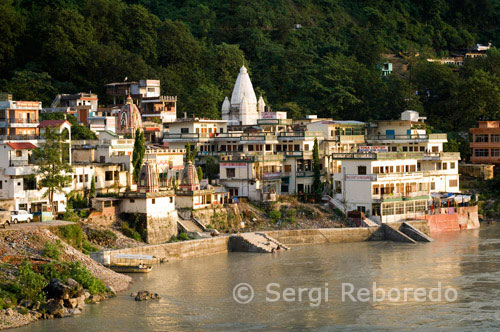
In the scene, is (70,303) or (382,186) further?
(382,186)

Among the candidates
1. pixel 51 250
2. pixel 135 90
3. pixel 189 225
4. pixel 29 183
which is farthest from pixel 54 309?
pixel 135 90

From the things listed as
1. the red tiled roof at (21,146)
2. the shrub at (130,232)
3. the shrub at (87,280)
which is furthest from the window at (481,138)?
the shrub at (87,280)

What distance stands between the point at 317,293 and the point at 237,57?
2122 inches

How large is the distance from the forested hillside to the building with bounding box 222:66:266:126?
3.27m

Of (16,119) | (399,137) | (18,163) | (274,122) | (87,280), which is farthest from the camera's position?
(399,137)

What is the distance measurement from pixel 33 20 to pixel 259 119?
25.6 metres

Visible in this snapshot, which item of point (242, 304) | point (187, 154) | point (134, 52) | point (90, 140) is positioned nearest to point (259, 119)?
point (187, 154)

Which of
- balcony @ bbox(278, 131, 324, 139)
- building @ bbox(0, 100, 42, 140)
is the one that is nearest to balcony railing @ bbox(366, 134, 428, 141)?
balcony @ bbox(278, 131, 324, 139)

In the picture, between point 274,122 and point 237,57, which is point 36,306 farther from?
point 237,57

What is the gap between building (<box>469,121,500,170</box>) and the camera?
79688mm

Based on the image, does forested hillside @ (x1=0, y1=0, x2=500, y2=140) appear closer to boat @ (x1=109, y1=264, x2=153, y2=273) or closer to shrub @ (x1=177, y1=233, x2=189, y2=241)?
shrub @ (x1=177, y1=233, x2=189, y2=241)

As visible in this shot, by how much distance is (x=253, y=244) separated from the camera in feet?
183

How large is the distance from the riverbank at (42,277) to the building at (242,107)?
32385 mm

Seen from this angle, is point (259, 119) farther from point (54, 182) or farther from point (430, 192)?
point (54, 182)
